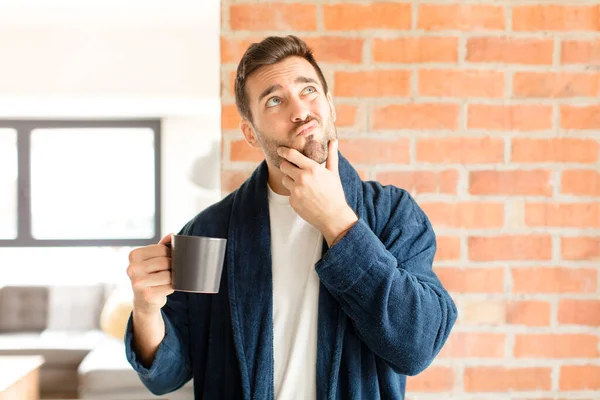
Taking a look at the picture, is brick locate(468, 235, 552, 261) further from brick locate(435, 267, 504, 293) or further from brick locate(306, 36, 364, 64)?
brick locate(306, 36, 364, 64)

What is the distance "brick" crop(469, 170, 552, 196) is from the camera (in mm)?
1441

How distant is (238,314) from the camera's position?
46.1 inches

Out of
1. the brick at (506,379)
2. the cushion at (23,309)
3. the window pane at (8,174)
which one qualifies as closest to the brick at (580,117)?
the brick at (506,379)

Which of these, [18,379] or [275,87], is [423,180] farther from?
[18,379]

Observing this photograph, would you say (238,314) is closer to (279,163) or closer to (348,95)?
(279,163)

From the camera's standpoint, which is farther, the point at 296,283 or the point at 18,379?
the point at 18,379

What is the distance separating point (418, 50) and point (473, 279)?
0.64 metres

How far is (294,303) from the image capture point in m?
1.18

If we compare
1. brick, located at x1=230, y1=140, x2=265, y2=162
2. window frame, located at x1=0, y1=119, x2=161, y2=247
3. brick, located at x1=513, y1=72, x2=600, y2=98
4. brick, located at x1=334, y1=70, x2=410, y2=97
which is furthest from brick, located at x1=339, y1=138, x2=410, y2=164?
window frame, located at x1=0, y1=119, x2=161, y2=247

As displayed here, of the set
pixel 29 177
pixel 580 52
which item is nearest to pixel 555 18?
pixel 580 52

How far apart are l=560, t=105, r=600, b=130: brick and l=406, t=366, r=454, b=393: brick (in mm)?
743

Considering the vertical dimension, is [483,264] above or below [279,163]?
below

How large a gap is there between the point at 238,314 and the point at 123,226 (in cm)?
516

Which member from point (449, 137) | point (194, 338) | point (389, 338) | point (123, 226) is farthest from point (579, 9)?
point (123, 226)
